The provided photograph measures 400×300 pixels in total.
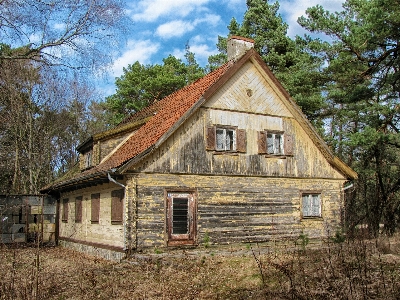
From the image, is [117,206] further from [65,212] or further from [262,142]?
[65,212]

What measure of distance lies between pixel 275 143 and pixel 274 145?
14cm

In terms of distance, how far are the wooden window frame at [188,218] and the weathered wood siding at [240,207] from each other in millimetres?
168

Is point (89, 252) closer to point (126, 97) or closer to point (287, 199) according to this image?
point (287, 199)

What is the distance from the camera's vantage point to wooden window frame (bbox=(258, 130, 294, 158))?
53.7ft

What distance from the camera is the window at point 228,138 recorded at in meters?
15.4

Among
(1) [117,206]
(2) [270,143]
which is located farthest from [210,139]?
(1) [117,206]

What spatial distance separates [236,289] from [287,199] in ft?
27.0

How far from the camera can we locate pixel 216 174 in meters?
15.3

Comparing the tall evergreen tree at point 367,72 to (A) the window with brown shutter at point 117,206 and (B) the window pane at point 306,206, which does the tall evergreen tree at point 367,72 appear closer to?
(B) the window pane at point 306,206

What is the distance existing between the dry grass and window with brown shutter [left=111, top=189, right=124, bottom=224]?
1646mm

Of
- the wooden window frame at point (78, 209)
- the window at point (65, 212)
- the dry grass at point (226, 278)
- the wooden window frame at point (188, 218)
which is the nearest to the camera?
the dry grass at point (226, 278)

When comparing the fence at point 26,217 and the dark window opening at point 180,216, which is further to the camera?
the fence at point 26,217

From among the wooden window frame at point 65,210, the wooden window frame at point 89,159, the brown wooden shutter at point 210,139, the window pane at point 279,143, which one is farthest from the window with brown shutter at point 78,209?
the window pane at point 279,143

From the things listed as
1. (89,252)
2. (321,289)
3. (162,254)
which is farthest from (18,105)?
(321,289)
